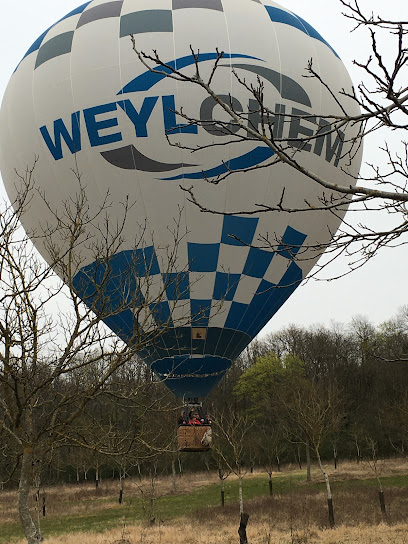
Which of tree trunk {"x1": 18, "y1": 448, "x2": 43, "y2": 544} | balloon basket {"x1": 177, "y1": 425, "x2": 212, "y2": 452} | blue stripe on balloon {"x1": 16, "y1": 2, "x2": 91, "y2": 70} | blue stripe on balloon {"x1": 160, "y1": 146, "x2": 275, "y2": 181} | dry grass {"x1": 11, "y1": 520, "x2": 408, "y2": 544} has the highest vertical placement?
blue stripe on balloon {"x1": 16, "y1": 2, "x2": 91, "y2": 70}

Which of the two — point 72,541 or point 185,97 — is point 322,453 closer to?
point 72,541

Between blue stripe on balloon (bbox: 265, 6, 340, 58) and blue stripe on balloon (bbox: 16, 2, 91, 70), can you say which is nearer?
blue stripe on balloon (bbox: 265, 6, 340, 58)

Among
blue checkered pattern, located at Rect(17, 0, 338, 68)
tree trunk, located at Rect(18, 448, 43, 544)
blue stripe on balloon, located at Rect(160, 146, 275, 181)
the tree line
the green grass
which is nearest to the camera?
tree trunk, located at Rect(18, 448, 43, 544)

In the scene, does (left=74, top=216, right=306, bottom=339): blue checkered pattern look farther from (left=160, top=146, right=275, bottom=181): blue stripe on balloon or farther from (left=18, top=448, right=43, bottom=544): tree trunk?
(left=18, top=448, right=43, bottom=544): tree trunk

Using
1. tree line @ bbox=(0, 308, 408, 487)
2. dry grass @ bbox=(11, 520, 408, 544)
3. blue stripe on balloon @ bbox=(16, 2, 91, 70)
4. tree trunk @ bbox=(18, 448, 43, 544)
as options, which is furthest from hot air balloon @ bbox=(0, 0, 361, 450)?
tree line @ bbox=(0, 308, 408, 487)

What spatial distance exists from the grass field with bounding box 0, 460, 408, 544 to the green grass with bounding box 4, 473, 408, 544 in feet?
0.14

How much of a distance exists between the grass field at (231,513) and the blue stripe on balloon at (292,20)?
1153cm

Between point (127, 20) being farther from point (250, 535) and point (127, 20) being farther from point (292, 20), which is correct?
point (250, 535)

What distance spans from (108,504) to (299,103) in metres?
20.6

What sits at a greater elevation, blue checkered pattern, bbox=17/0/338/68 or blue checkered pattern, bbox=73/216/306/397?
blue checkered pattern, bbox=17/0/338/68

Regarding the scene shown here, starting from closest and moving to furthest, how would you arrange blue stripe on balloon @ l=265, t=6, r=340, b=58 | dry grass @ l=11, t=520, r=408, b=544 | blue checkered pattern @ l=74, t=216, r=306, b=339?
blue checkered pattern @ l=74, t=216, r=306, b=339 → dry grass @ l=11, t=520, r=408, b=544 → blue stripe on balloon @ l=265, t=6, r=340, b=58

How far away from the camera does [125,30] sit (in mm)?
14195

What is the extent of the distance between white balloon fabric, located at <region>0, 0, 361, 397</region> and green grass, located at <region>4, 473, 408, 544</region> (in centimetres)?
757

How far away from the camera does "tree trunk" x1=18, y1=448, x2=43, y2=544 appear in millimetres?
5516
